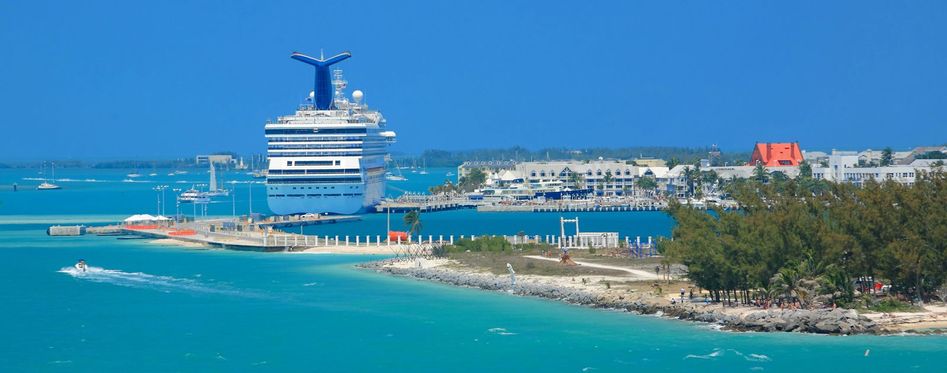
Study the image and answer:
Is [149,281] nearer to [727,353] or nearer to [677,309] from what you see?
[677,309]

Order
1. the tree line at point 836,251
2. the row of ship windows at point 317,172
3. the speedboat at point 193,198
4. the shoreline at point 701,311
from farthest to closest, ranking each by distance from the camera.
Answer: the speedboat at point 193,198 → the row of ship windows at point 317,172 → the tree line at point 836,251 → the shoreline at point 701,311

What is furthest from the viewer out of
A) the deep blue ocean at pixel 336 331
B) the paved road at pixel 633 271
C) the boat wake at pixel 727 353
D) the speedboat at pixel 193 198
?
the speedboat at pixel 193 198

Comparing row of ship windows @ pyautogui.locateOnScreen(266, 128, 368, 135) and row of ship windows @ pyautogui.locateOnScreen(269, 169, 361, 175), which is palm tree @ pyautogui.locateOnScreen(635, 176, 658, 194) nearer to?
row of ship windows @ pyautogui.locateOnScreen(269, 169, 361, 175)

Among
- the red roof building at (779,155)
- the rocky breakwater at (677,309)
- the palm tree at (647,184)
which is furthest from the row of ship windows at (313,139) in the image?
the red roof building at (779,155)

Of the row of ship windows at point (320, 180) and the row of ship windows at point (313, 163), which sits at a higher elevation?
the row of ship windows at point (313, 163)

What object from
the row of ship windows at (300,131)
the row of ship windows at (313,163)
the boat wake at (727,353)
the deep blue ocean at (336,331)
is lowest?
the boat wake at (727,353)

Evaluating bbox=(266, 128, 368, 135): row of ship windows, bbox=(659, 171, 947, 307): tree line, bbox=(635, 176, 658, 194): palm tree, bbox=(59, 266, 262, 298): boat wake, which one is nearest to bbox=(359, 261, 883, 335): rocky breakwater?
bbox=(659, 171, 947, 307): tree line

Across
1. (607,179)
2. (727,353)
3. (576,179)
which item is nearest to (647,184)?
(607,179)

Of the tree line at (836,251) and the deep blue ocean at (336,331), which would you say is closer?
the deep blue ocean at (336,331)

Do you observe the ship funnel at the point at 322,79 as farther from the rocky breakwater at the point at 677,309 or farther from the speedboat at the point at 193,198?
the rocky breakwater at the point at 677,309
